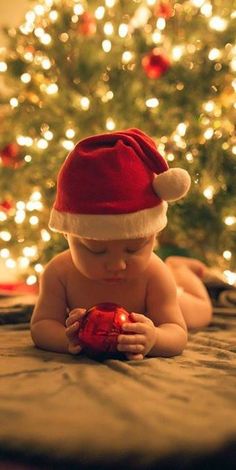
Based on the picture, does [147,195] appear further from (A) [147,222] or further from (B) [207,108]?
(B) [207,108]

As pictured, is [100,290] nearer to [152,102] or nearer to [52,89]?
[152,102]

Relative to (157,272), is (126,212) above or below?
above

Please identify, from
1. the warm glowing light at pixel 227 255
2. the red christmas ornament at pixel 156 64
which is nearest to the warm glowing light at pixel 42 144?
the red christmas ornament at pixel 156 64

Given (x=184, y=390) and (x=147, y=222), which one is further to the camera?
(x=147, y=222)

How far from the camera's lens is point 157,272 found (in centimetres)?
112

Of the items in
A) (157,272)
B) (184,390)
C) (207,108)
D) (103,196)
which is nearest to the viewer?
(184,390)

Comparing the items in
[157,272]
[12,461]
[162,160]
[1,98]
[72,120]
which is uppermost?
[1,98]

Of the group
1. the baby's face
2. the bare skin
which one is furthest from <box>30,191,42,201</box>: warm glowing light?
the baby's face

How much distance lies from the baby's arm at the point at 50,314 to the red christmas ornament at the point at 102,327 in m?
0.11

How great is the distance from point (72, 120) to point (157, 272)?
1.06 m

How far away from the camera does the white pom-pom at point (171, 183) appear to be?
100 centimetres

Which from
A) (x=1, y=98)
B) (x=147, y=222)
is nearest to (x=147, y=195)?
(x=147, y=222)

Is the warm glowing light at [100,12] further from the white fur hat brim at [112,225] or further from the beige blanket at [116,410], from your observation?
the beige blanket at [116,410]

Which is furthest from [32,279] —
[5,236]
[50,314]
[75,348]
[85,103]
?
[75,348]
